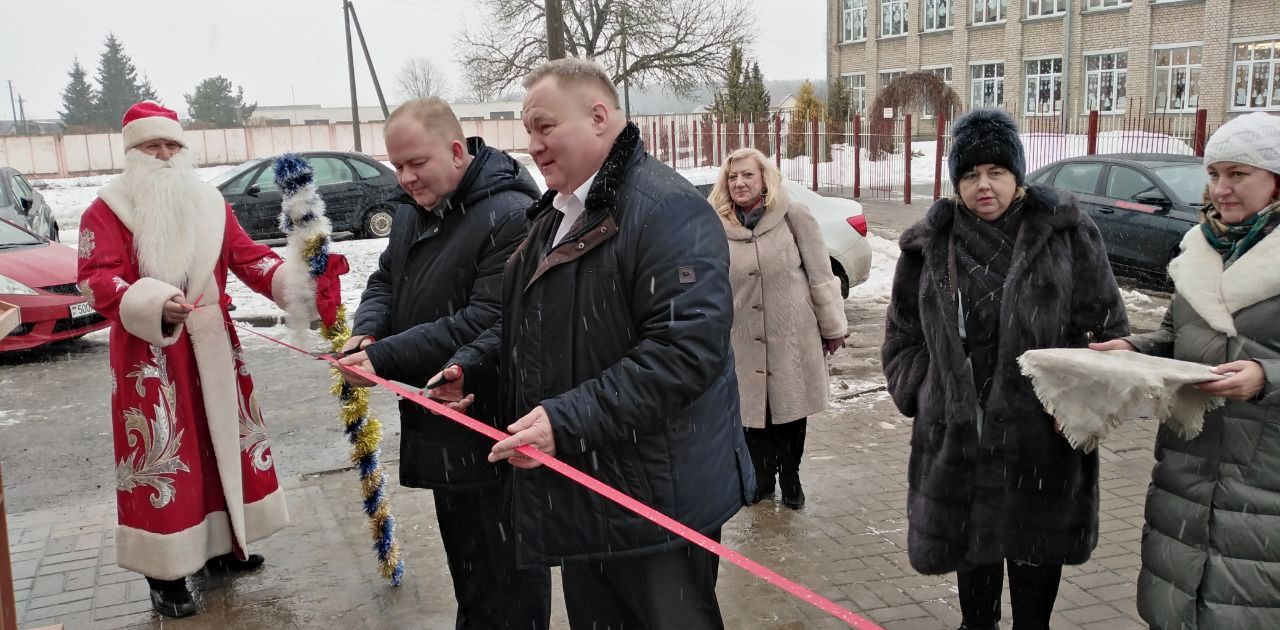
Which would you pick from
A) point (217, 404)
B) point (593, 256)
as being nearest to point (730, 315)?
point (593, 256)

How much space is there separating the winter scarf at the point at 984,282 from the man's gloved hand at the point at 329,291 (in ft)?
7.89

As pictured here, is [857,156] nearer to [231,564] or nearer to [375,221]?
[375,221]

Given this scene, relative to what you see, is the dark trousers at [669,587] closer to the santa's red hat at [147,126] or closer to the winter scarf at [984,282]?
the winter scarf at [984,282]

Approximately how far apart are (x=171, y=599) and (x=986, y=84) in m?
40.7

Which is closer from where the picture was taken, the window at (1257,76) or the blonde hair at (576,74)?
the blonde hair at (576,74)

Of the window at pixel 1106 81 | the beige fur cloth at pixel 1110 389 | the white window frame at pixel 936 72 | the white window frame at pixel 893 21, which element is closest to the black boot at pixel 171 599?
the beige fur cloth at pixel 1110 389

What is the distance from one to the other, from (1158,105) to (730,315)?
3632cm

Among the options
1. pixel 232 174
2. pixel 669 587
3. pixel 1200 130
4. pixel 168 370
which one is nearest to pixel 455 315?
pixel 669 587

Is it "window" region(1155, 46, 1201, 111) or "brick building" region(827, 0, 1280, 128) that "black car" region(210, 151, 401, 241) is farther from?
"window" region(1155, 46, 1201, 111)

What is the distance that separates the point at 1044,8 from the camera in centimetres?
3741

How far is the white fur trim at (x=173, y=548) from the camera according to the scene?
402cm

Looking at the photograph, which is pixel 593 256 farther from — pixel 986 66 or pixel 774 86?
pixel 774 86

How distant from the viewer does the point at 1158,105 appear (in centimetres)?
3369

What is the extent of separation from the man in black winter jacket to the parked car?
12230mm
